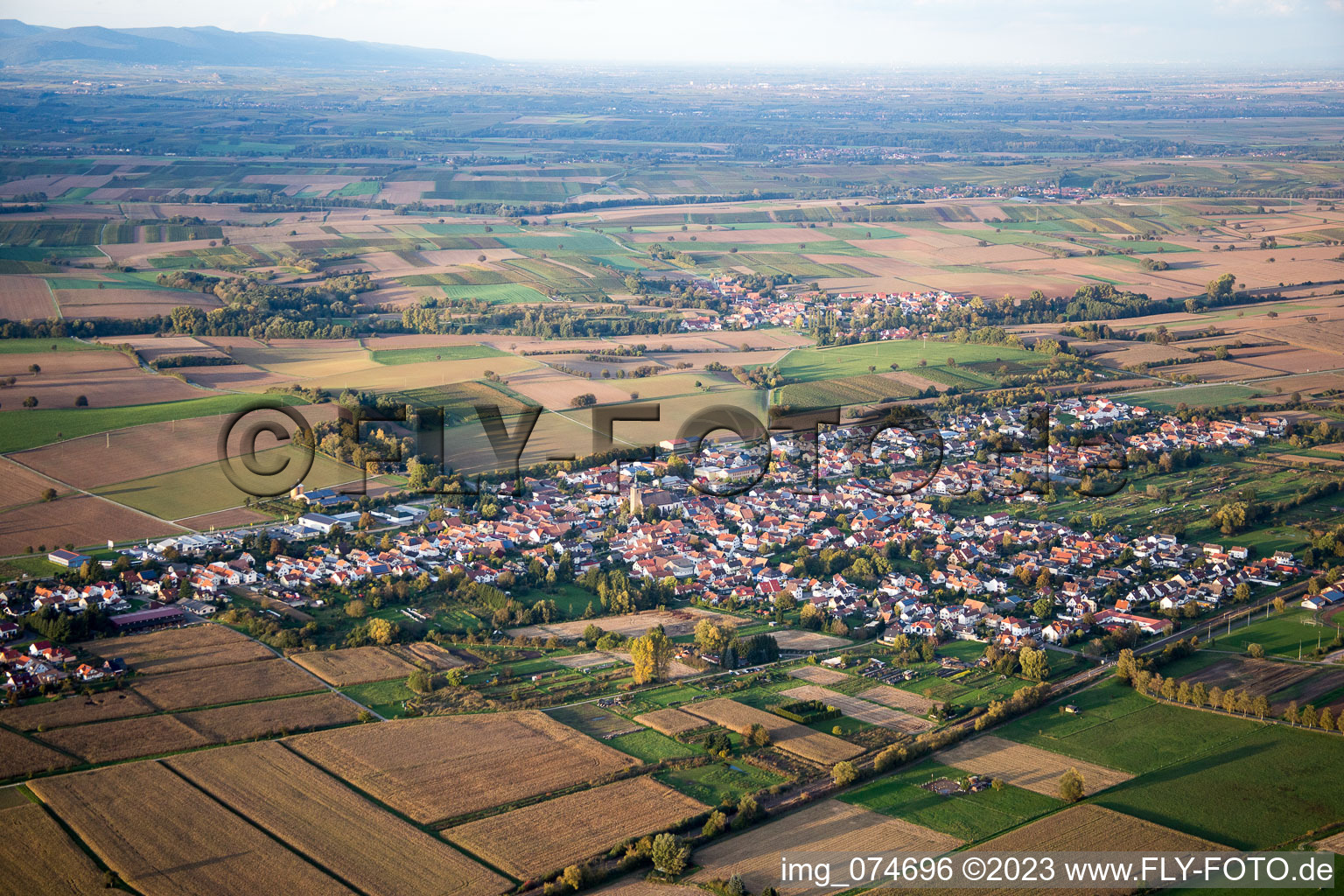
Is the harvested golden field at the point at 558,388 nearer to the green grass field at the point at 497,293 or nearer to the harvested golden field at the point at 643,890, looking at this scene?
the green grass field at the point at 497,293

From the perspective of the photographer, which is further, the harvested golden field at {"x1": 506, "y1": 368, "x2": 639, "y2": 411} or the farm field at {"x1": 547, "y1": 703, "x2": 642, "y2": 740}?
the harvested golden field at {"x1": 506, "y1": 368, "x2": 639, "y2": 411}

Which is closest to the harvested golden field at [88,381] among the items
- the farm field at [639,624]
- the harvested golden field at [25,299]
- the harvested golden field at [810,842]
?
the harvested golden field at [25,299]

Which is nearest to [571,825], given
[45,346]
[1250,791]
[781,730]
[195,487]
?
[781,730]

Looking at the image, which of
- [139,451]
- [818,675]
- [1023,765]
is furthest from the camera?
[139,451]

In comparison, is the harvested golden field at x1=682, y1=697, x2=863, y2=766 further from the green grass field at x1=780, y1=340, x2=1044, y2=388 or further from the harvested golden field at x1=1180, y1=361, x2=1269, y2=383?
the harvested golden field at x1=1180, y1=361, x2=1269, y2=383

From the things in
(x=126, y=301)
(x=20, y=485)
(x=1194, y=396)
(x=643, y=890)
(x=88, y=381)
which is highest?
(x=126, y=301)

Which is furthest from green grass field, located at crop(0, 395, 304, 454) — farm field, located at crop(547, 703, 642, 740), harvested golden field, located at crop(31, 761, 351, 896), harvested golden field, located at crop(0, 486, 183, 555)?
farm field, located at crop(547, 703, 642, 740)

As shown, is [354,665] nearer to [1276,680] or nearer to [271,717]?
[271,717]

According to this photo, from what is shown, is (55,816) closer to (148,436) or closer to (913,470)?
(148,436)
